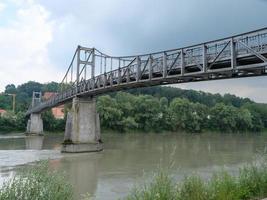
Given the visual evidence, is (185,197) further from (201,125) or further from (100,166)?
(201,125)

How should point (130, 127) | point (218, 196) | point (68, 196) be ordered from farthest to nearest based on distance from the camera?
1. point (130, 127)
2. point (218, 196)
3. point (68, 196)

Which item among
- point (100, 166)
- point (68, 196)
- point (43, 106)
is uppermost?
point (43, 106)

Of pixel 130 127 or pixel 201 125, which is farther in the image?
pixel 201 125

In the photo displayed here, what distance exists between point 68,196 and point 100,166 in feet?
74.5

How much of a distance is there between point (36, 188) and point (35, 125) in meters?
85.9

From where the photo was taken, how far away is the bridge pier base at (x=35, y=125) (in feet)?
293

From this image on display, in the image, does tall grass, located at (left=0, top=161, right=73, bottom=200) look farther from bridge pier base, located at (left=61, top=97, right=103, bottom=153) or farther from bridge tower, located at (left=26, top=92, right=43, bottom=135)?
bridge tower, located at (left=26, top=92, right=43, bottom=135)

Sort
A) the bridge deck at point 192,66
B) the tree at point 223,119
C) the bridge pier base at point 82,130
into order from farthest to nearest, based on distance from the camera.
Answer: the tree at point 223,119 → the bridge pier base at point 82,130 → the bridge deck at point 192,66

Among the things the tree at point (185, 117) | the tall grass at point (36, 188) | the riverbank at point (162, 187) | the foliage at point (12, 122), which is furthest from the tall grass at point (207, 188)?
the tree at point (185, 117)

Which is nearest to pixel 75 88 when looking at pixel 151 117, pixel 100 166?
pixel 100 166

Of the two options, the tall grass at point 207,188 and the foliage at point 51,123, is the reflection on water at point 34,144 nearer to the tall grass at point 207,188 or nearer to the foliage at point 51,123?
the foliage at point 51,123

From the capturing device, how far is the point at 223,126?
384 feet

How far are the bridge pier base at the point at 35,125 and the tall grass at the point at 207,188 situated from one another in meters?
81.5

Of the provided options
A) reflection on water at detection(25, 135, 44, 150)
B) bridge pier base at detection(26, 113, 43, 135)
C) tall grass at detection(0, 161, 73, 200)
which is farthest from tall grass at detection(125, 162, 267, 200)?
bridge pier base at detection(26, 113, 43, 135)
